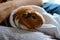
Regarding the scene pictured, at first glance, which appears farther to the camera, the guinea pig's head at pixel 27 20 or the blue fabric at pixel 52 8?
the blue fabric at pixel 52 8

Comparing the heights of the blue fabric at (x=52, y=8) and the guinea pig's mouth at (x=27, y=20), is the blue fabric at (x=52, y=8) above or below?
above

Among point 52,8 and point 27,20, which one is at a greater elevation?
point 52,8

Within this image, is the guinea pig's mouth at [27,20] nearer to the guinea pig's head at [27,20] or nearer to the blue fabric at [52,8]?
the guinea pig's head at [27,20]

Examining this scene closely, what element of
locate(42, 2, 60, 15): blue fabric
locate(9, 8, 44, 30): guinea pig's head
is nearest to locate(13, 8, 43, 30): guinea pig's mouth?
locate(9, 8, 44, 30): guinea pig's head

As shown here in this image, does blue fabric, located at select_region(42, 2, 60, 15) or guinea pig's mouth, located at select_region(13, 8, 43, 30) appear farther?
blue fabric, located at select_region(42, 2, 60, 15)

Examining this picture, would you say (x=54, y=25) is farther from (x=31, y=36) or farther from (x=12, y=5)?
(x=12, y=5)

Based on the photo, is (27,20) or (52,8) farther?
(52,8)

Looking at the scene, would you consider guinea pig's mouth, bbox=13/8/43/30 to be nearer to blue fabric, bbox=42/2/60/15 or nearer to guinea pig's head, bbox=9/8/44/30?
guinea pig's head, bbox=9/8/44/30

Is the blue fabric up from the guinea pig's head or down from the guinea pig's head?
up

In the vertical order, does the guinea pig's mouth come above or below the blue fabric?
below

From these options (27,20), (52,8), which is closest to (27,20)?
(27,20)

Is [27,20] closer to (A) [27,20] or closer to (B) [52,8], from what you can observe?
(A) [27,20]

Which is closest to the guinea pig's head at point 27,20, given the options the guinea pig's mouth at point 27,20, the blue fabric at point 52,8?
the guinea pig's mouth at point 27,20

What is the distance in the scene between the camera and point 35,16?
81 centimetres
